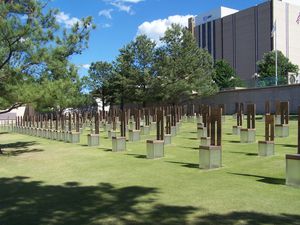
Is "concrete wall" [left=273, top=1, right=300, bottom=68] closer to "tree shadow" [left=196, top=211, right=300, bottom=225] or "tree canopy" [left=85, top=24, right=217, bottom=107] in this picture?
"tree canopy" [left=85, top=24, right=217, bottom=107]

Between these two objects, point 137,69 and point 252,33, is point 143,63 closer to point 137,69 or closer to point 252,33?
point 137,69

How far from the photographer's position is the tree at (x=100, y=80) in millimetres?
53844

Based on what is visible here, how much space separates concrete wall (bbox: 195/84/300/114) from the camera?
113ft

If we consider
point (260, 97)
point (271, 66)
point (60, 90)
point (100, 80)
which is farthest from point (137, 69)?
point (60, 90)

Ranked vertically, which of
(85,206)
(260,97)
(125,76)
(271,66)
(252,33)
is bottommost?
(85,206)

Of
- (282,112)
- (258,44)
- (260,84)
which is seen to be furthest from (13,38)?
(258,44)

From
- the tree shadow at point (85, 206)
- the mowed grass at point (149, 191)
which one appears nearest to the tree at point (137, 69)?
the mowed grass at point (149, 191)

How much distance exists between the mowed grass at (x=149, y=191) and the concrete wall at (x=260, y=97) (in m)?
A: 22.7

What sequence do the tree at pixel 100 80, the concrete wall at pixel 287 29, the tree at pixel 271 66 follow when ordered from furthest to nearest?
1. the concrete wall at pixel 287 29
2. the tree at pixel 271 66
3. the tree at pixel 100 80

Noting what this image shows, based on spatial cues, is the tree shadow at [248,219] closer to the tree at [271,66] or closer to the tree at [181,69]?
the tree at [181,69]

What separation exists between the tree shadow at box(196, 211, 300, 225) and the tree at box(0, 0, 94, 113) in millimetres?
10104

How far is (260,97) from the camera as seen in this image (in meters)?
37.8

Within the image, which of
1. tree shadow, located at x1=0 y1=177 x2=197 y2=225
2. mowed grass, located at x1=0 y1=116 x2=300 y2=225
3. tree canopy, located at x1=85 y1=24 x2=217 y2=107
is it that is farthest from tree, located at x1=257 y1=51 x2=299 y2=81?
tree shadow, located at x1=0 y1=177 x2=197 y2=225

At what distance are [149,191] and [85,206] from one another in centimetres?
128
